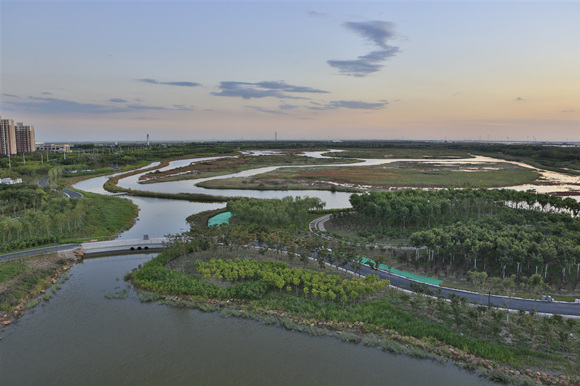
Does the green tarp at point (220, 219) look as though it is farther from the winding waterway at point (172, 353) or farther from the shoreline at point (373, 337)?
the winding waterway at point (172, 353)

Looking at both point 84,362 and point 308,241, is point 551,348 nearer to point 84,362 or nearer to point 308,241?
point 308,241

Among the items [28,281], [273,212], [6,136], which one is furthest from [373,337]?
[6,136]

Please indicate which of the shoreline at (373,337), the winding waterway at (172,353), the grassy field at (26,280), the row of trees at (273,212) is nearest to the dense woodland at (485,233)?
the row of trees at (273,212)

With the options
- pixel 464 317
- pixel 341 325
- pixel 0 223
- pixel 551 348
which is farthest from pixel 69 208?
pixel 551 348

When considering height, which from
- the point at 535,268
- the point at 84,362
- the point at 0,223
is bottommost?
the point at 84,362

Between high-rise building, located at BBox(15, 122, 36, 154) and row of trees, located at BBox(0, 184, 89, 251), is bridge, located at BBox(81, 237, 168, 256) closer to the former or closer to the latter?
row of trees, located at BBox(0, 184, 89, 251)

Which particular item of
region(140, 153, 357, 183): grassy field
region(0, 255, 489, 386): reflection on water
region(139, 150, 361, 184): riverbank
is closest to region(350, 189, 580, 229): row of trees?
region(0, 255, 489, 386): reflection on water
